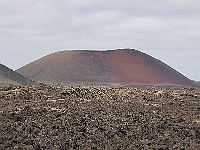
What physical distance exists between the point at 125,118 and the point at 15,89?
666 centimetres

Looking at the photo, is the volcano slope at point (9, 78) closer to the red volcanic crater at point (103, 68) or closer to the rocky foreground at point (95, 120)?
the red volcanic crater at point (103, 68)

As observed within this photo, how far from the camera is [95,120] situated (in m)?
16.0

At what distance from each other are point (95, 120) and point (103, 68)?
109860 millimetres

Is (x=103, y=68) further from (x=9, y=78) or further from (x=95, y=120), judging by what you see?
(x=95, y=120)

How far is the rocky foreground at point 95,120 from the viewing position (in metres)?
13.9

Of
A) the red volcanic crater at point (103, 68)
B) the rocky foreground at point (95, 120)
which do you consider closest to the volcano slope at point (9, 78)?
the red volcanic crater at point (103, 68)

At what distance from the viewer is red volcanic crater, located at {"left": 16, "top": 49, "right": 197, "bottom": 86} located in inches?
4577

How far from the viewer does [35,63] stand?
13425 cm

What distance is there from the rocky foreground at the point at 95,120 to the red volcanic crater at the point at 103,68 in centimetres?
8843

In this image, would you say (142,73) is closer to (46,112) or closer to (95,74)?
(95,74)

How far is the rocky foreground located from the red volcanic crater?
88433mm

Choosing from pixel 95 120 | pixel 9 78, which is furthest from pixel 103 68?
pixel 95 120

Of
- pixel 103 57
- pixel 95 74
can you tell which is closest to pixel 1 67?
pixel 95 74

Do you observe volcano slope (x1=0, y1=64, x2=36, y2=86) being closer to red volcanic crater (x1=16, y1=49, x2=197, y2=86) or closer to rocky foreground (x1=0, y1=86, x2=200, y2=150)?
red volcanic crater (x1=16, y1=49, x2=197, y2=86)
